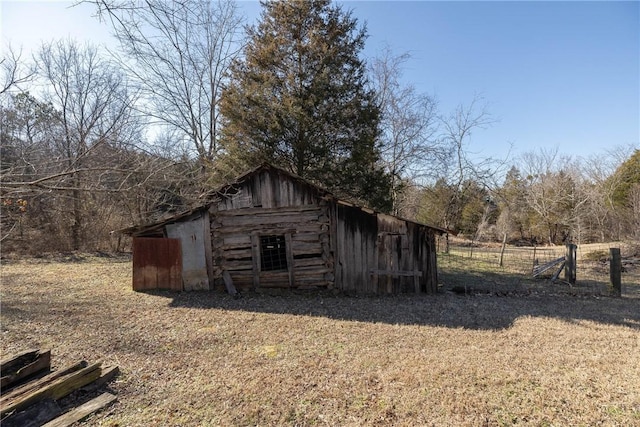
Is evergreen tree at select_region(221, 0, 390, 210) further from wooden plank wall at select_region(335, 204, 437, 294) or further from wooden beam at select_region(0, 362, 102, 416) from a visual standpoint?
wooden beam at select_region(0, 362, 102, 416)

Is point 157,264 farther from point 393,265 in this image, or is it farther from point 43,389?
point 393,265

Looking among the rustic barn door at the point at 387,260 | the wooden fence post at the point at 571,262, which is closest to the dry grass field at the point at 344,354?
the rustic barn door at the point at 387,260

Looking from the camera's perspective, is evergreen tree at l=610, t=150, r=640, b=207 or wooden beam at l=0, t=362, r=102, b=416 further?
evergreen tree at l=610, t=150, r=640, b=207

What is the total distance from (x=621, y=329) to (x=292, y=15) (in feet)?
49.9

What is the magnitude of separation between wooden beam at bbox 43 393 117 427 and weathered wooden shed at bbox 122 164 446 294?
19.7ft

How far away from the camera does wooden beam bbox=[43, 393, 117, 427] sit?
3714mm

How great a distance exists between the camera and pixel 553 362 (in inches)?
208

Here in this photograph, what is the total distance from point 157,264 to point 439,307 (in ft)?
27.7

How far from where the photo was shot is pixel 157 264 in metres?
10.4

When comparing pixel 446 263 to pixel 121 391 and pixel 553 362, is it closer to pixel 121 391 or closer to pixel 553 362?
pixel 553 362

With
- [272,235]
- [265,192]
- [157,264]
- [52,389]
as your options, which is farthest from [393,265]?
[52,389]

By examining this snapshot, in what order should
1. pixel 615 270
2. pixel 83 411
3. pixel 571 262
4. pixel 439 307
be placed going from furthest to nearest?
pixel 571 262
pixel 615 270
pixel 439 307
pixel 83 411

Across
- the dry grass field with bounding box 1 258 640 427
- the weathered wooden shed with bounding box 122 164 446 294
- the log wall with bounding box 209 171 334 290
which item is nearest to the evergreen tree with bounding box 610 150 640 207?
the dry grass field with bounding box 1 258 640 427

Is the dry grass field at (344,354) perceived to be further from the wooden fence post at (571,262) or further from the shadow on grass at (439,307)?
the wooden fence post at (571,262)
